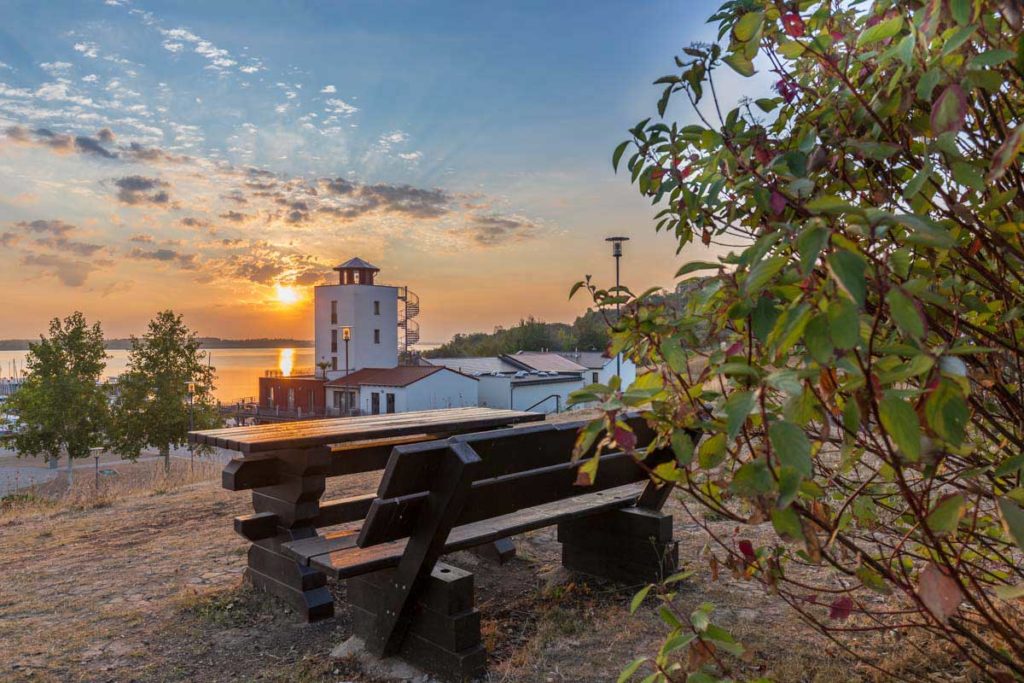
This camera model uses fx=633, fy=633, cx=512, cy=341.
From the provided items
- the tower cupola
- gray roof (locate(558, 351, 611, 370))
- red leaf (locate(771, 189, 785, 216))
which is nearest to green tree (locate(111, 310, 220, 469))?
the tower cupola

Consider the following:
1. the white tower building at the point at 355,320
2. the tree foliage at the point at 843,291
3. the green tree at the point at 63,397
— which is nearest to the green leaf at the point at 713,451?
the tree foliage at the point at 843,291

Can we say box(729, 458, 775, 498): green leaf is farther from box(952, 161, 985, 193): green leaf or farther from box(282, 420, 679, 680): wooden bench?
box(282, 420, 679, 680): wooden bench

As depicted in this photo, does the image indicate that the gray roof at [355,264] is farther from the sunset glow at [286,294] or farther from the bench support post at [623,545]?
the bench support post at [623,545]

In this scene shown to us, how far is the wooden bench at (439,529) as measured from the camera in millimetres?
2773

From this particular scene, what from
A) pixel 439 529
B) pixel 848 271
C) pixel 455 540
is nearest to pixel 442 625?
pixel 455 540

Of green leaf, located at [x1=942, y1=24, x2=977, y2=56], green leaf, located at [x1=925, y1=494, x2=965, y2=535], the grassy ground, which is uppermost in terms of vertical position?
green leaf, located at [x1=942, y1=24, x2=977, y2=56]

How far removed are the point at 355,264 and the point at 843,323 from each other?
56379mm

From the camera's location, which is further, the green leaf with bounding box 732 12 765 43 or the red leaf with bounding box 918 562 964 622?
the green leaf with bounding box 732 12 765 43

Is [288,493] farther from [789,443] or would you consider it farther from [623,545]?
[789,443]

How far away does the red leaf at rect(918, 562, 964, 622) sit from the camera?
3.19ft

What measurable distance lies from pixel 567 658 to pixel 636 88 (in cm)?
411

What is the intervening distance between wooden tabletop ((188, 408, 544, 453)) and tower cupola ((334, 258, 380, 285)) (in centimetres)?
5130

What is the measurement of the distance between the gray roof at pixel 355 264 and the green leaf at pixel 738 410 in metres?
56.1

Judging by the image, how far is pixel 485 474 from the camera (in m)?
2.98
